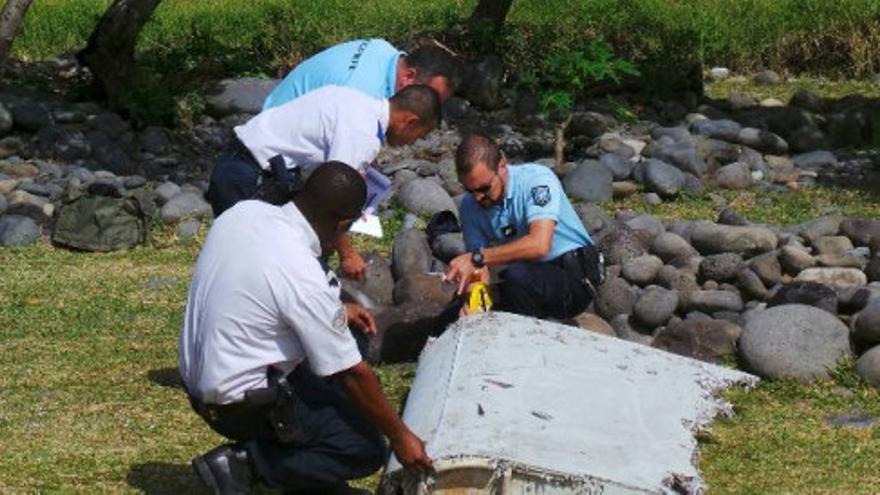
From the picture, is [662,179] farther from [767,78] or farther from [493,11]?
[767,78]

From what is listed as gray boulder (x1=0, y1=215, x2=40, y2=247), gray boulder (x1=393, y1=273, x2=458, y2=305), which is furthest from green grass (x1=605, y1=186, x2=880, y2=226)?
gray boulder (x1=0, y1=215, x2=40, y2=247)

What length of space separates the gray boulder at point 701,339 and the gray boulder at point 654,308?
192 mm

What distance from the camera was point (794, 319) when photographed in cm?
832

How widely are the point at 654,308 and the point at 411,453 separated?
3155mm

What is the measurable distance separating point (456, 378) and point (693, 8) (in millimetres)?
13917

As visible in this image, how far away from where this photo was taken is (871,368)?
26.4ft

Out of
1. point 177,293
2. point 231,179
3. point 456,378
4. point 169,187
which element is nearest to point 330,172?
point 456,378

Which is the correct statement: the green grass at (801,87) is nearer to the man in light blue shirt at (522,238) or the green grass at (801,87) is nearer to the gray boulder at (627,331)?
the gray boulder at (627,331)

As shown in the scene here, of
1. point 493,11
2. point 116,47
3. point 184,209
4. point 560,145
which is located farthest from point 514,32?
point 184,209

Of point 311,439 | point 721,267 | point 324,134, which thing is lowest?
point 721,267

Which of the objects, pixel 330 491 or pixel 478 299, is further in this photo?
pixel 478 299

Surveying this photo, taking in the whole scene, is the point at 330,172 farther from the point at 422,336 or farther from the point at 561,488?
the point at 422,336

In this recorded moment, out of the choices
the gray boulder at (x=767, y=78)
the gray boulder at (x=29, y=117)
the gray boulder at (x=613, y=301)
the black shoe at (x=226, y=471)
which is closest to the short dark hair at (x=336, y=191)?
the black shoe at (x=226, y=471)

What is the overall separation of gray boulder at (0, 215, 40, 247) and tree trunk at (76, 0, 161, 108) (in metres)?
3.22
